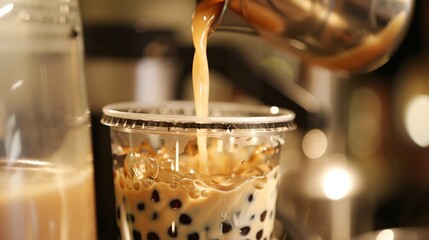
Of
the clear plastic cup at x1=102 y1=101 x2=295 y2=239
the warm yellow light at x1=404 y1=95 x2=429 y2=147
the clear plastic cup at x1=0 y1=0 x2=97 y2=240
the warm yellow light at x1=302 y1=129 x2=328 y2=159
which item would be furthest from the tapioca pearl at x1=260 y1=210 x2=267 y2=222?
the warm yellow light at x1=404 y1=95 x2=429 y2=147

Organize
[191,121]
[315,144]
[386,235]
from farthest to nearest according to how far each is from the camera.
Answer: [315,144]
[386,235]
[191,121]

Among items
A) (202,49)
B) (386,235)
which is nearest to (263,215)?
(202,49)

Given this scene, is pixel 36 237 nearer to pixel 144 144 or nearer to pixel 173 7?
pixel 144 144

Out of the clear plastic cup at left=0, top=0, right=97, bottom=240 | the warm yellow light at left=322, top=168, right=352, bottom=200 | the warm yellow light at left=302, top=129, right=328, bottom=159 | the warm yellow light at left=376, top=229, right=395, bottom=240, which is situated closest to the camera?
the clear plastic cup at left=0, top=0, right=97, bottom=240

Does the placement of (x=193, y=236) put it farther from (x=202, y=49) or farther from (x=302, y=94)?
(x=302, y=94)

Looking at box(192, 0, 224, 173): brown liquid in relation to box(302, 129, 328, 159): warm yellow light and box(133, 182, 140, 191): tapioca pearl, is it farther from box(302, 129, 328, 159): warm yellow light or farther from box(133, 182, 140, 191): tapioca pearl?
box(302, 129, 328, 159): warm yellow light

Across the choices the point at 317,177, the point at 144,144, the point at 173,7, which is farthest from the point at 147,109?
the point at 173,7

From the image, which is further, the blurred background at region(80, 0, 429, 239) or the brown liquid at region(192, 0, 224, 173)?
the blurred background at region(80, 0, 429, 239)
